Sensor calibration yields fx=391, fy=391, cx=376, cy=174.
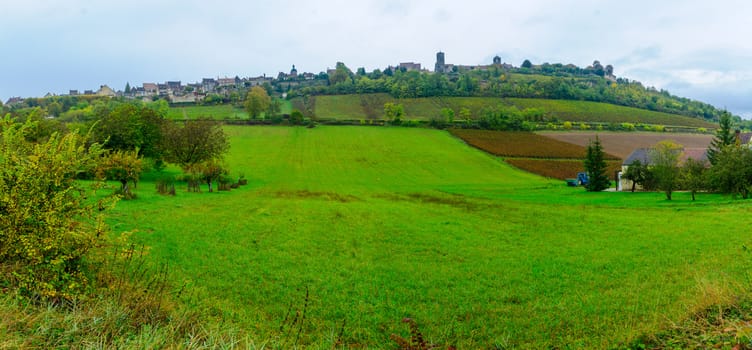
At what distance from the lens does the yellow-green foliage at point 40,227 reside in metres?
6.64

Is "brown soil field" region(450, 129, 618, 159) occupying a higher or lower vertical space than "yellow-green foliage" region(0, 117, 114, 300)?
higher

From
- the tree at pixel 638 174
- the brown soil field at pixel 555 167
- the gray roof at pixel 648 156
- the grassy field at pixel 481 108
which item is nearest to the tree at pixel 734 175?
the tree at pixel 638 174

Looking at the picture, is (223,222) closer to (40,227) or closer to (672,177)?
(40,227)

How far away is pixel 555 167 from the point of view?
65.4m

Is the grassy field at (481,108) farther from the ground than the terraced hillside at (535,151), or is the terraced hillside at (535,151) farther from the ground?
the grassy field at (481,108)

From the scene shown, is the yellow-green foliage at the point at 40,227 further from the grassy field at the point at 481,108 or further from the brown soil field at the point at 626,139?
the grassy field at the point at 481,108

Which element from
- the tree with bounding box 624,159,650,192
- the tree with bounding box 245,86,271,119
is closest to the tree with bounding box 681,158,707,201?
the tree with bounding box 624,159,650,192

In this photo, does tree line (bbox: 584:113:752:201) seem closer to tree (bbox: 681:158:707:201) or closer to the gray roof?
tree (bbox: 681:158:707:201)

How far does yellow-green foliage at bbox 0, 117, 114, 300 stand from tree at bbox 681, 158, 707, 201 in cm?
3812

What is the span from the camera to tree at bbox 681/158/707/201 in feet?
105

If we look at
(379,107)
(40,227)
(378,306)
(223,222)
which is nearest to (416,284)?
(378,306)

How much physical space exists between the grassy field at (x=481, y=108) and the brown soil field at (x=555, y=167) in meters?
49.8

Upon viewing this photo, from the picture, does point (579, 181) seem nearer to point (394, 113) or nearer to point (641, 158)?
point (641, 158)

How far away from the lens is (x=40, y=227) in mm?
6828
